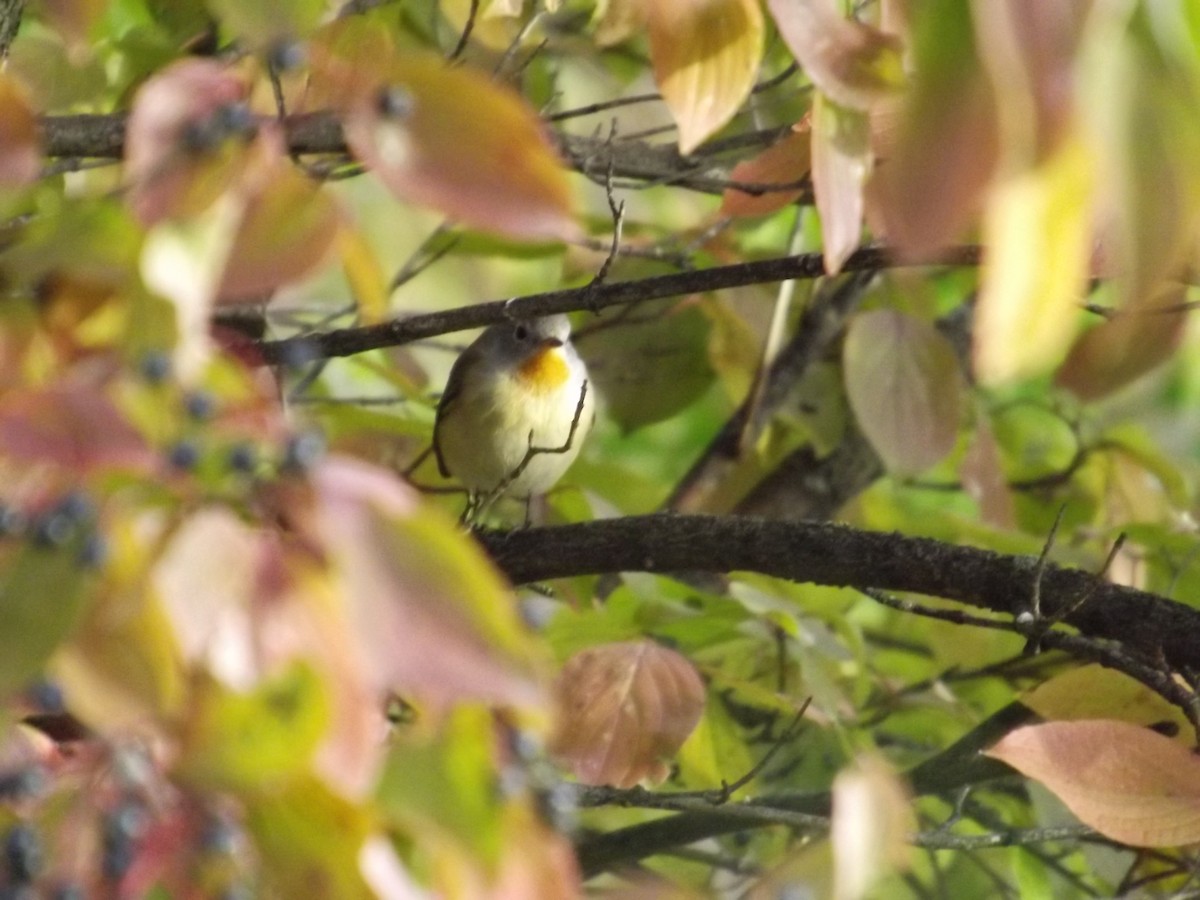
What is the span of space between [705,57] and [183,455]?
461 mm

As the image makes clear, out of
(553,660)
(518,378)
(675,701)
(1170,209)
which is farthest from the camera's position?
(518,378)

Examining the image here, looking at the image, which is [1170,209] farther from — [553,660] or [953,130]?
[553,660]

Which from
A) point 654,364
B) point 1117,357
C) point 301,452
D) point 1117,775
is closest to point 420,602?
point 301,452

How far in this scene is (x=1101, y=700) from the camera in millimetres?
1269

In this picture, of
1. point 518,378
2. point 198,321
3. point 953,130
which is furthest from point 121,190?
point 518,378

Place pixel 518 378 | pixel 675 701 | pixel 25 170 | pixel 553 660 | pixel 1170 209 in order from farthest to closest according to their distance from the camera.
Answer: pixel 518 378 < pixel 553 660 < pixel 675 701 < pixel 25 170 < pixel 1170 209

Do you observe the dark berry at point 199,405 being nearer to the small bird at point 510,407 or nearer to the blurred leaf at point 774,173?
the blurred leaf at point 774,173

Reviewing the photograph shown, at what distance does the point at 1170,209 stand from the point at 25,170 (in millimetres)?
458

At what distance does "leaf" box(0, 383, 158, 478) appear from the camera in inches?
21.9

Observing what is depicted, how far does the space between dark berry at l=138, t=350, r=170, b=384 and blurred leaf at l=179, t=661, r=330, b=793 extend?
12cm

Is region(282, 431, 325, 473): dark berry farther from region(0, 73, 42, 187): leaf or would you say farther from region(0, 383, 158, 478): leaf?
region(0, 73, 42, 187): leaf

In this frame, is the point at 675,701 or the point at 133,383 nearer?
the point at 133,383

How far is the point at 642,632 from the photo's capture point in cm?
155

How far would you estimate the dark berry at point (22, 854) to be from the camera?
2.08 ft
